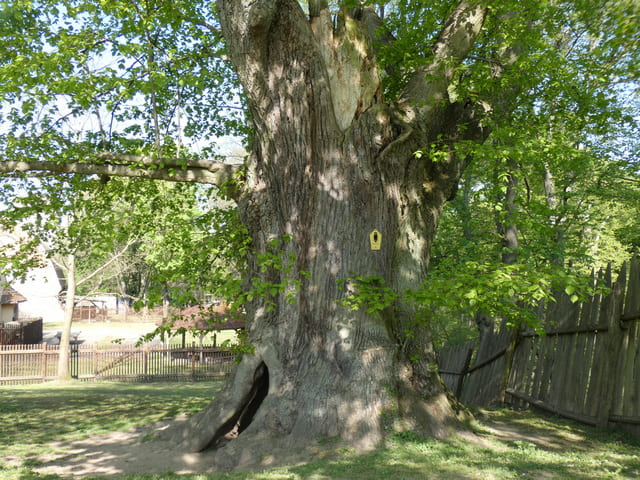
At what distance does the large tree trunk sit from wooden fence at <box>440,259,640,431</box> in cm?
183

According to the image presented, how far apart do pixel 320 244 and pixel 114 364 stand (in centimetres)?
2025

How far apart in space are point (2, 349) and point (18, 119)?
16.6 m

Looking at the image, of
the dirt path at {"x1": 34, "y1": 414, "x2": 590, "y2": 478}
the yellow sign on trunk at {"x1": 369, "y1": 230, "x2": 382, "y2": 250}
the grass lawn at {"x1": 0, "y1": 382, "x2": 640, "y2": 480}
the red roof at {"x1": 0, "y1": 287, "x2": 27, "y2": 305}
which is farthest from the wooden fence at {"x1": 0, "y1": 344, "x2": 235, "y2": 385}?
the yellow sign on trunk at {"x1": 369, "y1": 230, "x2": 382, "y2": 250}

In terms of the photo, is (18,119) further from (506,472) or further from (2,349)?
(2,349)

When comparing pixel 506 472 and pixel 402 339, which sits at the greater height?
pixel 402 339

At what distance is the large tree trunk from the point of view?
690 centimetres

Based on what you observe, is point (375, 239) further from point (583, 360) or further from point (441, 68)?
point (583, 360)

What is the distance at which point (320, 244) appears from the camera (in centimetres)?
735

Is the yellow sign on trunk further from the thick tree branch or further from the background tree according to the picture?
the thick tree branch

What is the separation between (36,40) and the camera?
10.9 metres

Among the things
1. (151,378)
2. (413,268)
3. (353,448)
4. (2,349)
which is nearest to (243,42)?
(413,268)

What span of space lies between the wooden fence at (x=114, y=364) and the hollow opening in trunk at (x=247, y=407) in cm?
1645

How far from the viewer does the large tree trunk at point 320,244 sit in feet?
22.6

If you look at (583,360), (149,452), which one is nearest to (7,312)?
(149,452)
